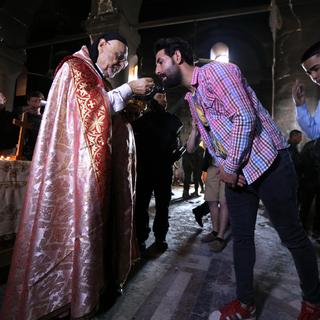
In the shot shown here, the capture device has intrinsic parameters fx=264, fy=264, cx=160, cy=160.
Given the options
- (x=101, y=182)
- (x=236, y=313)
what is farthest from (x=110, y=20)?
(x=236, y=313)

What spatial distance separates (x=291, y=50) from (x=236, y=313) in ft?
16.7

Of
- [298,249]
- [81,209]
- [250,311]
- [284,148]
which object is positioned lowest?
[250,311]

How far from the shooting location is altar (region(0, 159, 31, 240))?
6.53 feet

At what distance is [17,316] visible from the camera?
1.42 meters

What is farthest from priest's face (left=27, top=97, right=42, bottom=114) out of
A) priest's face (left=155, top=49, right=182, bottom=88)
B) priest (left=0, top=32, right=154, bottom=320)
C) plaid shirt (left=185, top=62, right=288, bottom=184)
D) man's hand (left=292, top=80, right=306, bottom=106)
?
man's hand (left=292, top=80, right=306, bottom=106)

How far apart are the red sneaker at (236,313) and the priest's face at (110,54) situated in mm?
1846

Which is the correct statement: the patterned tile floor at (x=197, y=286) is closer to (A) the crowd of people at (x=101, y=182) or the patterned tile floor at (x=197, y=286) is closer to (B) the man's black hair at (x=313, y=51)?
(A) the crowd of people at (x=101, y=182)

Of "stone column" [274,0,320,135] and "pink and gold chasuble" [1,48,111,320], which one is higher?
"stone column" [274,0,320,135]

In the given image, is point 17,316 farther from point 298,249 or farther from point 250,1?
point 250,1

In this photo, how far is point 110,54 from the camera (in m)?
1.96

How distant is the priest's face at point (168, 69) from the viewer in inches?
67.3

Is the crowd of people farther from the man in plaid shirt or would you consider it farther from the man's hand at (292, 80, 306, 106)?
the man's hand at (292, 80, 306, 106)

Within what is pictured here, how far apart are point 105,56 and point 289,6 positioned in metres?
4.90

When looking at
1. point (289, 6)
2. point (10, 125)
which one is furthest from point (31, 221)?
point (289, 6)
